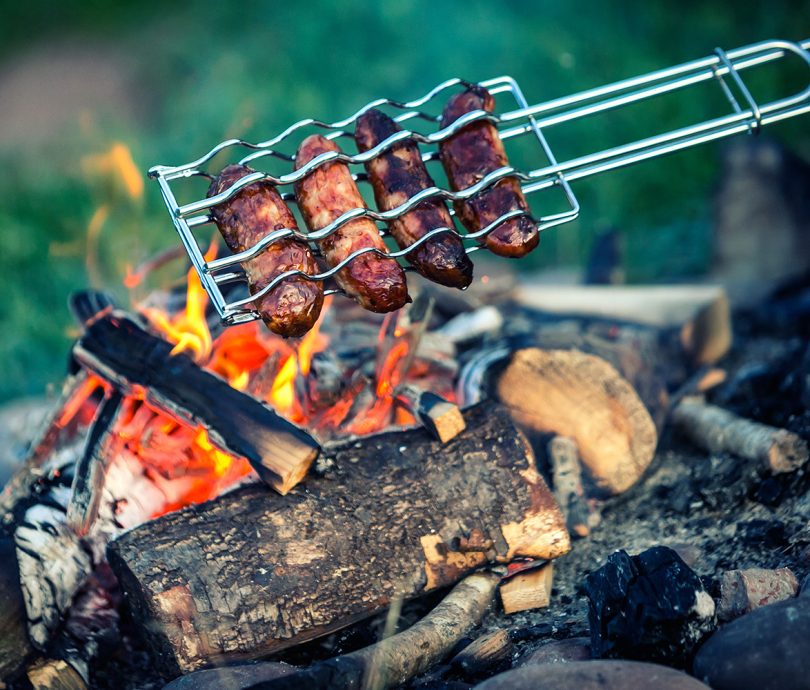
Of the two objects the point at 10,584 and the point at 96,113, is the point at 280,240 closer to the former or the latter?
the point at 10,584

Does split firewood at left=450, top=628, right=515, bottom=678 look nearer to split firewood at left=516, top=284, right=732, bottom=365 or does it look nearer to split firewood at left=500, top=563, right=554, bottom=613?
split firewood at left=500, top=563, right=554, bottom=613

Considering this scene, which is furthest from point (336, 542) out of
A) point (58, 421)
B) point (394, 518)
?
point (58, 421)

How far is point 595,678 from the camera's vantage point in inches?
78.3

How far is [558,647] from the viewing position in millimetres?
2377

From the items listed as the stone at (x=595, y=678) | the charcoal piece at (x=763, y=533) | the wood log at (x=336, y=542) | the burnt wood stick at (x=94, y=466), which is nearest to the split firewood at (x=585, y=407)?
the wood log at (x=336, y=542)

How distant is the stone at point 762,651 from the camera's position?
195cm

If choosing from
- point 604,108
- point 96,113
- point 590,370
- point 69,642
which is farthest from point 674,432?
point 96,113

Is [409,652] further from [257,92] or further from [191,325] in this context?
[257,92]

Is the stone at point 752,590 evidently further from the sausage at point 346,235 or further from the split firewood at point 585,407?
the sausage at point 346,235

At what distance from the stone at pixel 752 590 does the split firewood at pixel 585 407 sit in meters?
0.96

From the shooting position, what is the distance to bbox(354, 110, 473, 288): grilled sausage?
98.7 inches

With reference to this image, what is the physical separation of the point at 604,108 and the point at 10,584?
241 centimetres

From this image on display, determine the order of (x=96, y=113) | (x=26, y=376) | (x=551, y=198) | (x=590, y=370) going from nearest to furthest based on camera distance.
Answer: (x=590, y=370) → (x=26, y=376) → (x=551, y=198) → (x=96, y=113)

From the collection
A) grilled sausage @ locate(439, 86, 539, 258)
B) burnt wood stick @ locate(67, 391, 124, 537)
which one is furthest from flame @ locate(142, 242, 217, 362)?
grilled sausage @ locate(439, 86, 539, 258)
